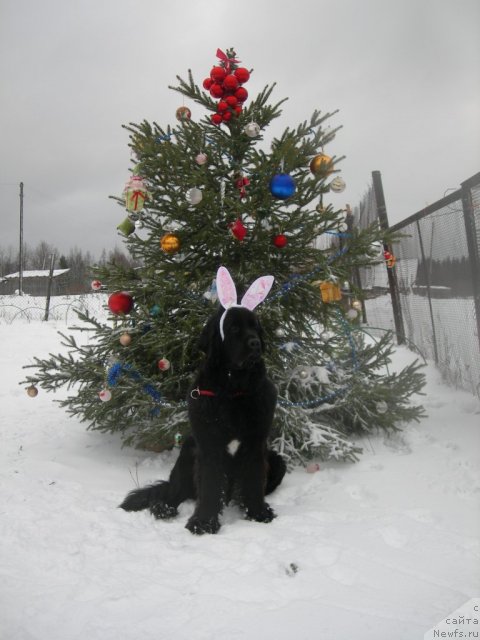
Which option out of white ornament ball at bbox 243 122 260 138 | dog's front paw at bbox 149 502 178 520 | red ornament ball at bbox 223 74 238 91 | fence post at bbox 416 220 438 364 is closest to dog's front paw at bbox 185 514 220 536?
dog's front paw at bbox 149 502 178 520

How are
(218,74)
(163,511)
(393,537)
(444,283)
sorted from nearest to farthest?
(393,537) → (163,511) → (218,74) → (444,283)

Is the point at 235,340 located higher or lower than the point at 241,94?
lower

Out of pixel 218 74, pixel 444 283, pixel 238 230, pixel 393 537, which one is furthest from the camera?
pixel 444 283

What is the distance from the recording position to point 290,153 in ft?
10.4

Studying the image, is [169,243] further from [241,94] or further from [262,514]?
[262,514]

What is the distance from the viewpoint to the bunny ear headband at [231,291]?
8.32 ft

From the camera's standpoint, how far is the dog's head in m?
2.44

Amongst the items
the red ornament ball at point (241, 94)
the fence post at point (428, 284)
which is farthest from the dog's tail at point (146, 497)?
the fence post at point (428, 284)

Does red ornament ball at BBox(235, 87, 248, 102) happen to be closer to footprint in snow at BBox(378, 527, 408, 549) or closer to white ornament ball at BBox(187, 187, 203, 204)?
white ornament ball at BBox(187, 187, 203, 204)

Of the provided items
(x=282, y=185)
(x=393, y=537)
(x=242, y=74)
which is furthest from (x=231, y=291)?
(x=242, y=74)

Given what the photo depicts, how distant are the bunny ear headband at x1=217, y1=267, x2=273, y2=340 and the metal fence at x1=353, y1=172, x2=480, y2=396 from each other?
1.42m

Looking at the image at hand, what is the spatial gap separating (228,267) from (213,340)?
3.51 feet

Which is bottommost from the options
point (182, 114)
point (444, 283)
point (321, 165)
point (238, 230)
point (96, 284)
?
point (96, 284)

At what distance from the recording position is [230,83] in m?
3.26
